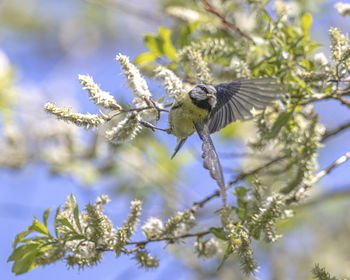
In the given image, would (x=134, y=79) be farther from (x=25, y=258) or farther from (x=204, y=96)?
(x=25, y=258)

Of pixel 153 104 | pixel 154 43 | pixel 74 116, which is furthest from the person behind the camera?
pixel 154 43

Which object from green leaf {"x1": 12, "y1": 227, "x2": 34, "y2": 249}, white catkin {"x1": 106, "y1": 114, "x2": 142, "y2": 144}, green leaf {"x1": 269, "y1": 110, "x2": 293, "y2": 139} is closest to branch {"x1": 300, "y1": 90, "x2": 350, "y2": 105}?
green leaf {"x1": 269, "y1": 110, "x2": 293, "y2": 139}

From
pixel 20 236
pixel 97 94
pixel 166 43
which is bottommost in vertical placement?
pixel 20 236

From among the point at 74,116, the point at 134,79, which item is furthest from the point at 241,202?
the point at 74,116

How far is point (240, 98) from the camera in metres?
1.62

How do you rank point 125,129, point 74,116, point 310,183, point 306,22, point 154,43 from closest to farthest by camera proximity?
point 74,116 < point 125,129 < point 310,183 < point 306,22 < point 154,43

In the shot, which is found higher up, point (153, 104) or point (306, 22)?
point (306, 22)

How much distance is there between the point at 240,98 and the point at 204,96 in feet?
0.43

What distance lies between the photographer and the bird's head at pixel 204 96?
5.25 ft

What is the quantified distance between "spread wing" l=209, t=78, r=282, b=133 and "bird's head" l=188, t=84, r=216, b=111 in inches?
2.1

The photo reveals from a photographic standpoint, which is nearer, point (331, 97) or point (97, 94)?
point (97, 94)

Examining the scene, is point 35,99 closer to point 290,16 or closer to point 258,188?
point 290,16

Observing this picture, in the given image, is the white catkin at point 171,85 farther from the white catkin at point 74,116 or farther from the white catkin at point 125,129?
the white catkin at point 74,116

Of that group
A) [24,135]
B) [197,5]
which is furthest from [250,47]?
[24,135]
